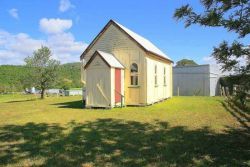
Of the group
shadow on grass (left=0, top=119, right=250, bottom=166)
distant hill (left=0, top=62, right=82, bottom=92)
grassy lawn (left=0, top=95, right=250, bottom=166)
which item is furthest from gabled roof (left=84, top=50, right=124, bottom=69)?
distant hill (left=0, top=62, right=82, bottom=92)

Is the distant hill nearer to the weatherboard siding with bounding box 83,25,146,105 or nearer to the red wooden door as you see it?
the weatherboard siding with bounding box 83,25,146,105

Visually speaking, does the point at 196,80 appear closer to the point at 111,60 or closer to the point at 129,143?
the point at 111,60

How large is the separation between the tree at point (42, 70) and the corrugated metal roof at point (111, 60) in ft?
62.4

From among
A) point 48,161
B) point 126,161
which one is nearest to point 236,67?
point 126,161

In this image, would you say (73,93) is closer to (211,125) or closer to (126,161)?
(211,125)

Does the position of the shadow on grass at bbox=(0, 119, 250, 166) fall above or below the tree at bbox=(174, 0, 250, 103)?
below

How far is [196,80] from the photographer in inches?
1674

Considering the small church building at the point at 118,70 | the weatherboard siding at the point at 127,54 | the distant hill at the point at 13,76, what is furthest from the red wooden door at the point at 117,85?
the distant hill at the point at 13,76

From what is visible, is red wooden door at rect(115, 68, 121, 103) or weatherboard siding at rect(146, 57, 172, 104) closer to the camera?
red wooden door at rect(115, 68, 121, 103)

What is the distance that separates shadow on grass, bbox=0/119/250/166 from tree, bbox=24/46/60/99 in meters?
A: 27.1

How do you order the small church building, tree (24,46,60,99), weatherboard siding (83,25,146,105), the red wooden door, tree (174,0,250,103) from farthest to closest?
tree (24,46,60,99) < weatherboard siding (83,25,146,105) < the red wooden door < the small church building < tree (174,0,250,103)

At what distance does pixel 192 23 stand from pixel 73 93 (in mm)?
52519

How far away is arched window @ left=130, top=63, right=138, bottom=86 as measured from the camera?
891 inches

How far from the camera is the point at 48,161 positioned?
25.2 feet
